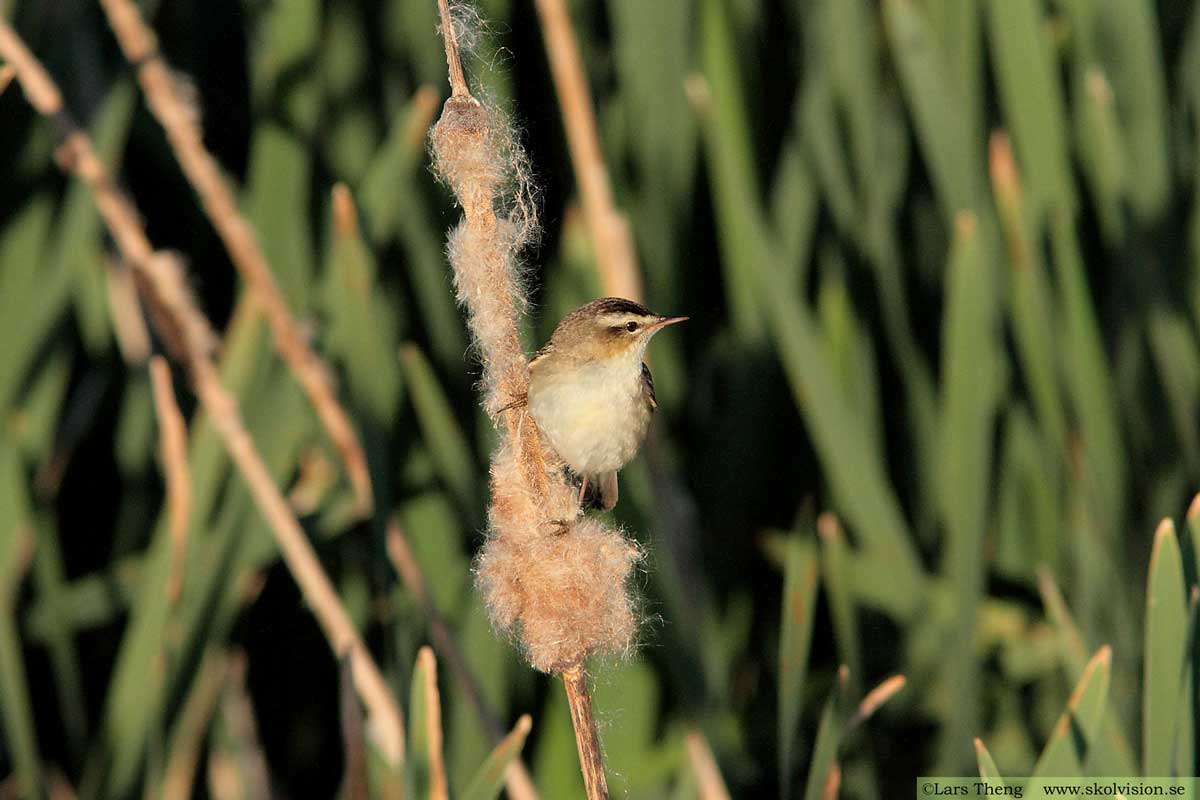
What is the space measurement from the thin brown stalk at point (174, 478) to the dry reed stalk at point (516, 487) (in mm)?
819

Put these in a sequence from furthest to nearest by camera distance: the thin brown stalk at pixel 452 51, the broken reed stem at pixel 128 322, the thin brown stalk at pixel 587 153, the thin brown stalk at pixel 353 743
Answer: the broken reed stem at pixel 128 322 < the thin brown stalk at pixel 587 153 < the thin brown stalk at pixel 353 743 < the thin brown stalk at pixel 452 51

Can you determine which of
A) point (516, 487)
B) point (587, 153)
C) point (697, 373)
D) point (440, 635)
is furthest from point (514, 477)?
point (697, 373)

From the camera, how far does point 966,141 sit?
7.30ft

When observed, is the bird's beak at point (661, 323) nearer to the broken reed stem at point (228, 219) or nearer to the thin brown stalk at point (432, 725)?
the broken reed stem at point (228, 219)

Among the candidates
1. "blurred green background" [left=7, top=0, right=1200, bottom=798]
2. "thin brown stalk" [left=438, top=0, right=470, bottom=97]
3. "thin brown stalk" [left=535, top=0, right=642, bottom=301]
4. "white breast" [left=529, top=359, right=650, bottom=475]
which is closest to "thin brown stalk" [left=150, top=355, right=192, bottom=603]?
"blurred green background" [left=7, top=0, right=1200, bottom=798]

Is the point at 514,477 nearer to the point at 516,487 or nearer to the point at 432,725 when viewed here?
the point at 516,487

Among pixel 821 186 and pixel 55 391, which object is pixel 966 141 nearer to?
pixel 821 186

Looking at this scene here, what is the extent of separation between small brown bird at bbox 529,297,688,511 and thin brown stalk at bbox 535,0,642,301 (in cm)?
14

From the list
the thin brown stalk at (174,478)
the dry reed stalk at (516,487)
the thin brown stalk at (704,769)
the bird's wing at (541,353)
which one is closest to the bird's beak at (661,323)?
the bird's wing at (541,353)

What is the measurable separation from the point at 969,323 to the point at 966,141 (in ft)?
1.45

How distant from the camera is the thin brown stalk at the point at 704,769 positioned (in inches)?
73.6

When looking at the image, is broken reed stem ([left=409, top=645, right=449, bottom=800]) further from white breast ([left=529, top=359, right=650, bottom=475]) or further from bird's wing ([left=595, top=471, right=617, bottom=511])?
bird's wing ([left=595, top=471, right=617, bottom=511])

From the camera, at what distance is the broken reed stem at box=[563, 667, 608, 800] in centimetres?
127

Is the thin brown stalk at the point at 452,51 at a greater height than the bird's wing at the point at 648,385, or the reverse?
the thin brown stalk at the point at 452,51
